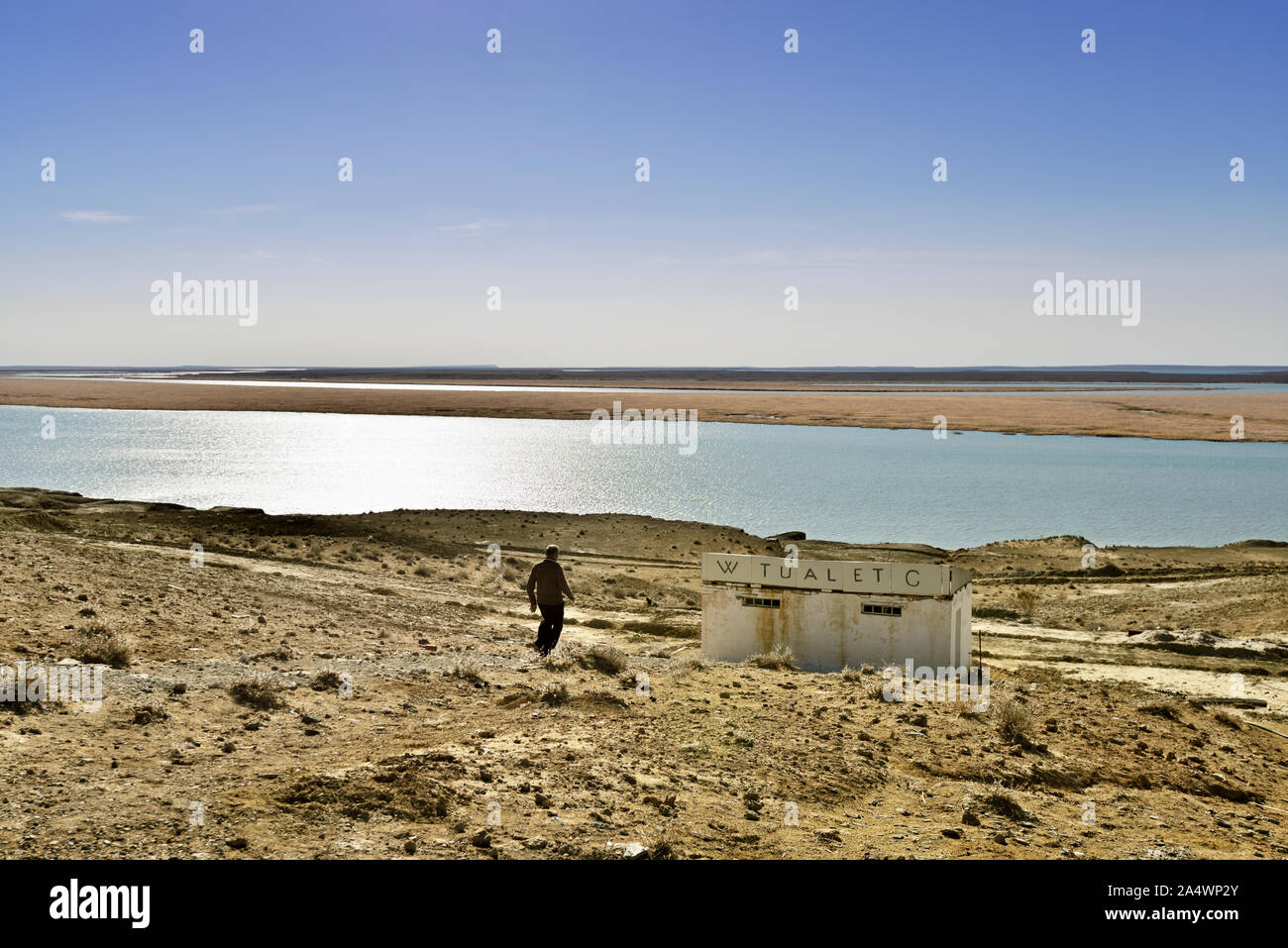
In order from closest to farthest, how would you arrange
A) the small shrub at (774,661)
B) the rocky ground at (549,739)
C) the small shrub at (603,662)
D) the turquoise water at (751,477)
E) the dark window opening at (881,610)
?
the rocky ground at (549,739) < the small shrub at (603,662) < the small shrub at (774,661) < the dark window opening at (881,610) < the turquoise water at (751,477)

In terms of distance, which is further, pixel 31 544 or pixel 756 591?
pixel 31 544

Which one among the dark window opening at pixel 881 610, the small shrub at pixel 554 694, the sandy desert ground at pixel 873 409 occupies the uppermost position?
the sandy desert ground at pixel 873 409

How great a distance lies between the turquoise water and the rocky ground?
30.5 meters

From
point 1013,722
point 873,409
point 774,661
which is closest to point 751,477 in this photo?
point 774,661

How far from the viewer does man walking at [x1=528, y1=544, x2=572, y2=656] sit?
587 inches

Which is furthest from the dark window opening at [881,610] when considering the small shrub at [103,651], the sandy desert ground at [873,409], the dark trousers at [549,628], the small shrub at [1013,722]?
the sandy desert ground at [873,409]

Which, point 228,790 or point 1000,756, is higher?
point 228,790

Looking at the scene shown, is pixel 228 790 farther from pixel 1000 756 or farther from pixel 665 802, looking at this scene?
pixel 1000 756

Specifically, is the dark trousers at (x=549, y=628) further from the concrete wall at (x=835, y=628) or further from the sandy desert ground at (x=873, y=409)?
the sandy desert ground at (x=873, y=409)

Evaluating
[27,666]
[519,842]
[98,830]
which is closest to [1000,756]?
[519,842]

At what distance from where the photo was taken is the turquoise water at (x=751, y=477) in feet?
174

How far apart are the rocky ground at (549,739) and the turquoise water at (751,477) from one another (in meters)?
30.5
